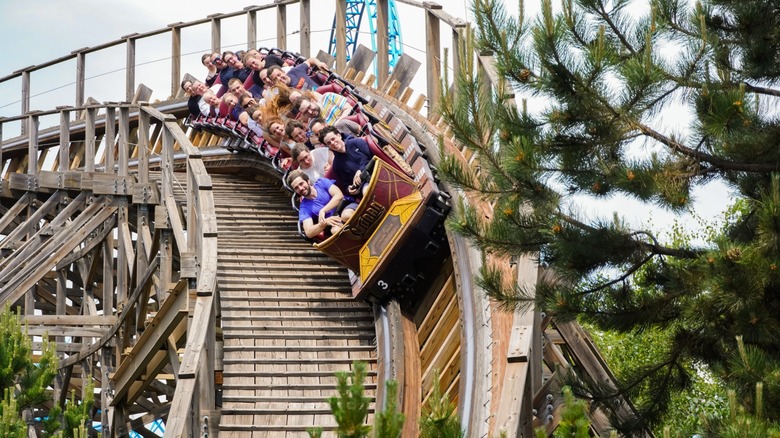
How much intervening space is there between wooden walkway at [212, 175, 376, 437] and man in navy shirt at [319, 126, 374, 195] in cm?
85

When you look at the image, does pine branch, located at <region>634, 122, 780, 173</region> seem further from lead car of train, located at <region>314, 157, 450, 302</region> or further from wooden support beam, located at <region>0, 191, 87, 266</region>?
wooden support beam, located at <region>0, 191, 87, 266</region>

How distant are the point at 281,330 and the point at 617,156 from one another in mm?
3952

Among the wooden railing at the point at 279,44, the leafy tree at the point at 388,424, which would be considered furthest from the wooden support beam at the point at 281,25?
the leafy tree at the point at 388,424

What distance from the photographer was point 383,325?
1081cm

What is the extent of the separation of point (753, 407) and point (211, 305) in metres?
4.15

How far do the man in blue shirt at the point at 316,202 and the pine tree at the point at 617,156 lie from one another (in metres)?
3.46

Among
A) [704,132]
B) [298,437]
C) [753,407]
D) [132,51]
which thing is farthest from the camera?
[132,51]

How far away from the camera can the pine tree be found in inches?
298

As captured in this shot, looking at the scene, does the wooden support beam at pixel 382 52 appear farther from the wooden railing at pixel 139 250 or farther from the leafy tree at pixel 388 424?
the leafy tree at pixel 388 424

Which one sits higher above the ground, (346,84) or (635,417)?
(346,84)

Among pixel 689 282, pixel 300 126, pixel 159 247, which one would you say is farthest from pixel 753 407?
pixel 159 247

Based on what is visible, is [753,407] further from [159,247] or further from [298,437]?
[159,247]

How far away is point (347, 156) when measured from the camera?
11.7 meters

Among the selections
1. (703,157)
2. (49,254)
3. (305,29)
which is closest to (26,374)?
(49,254)
